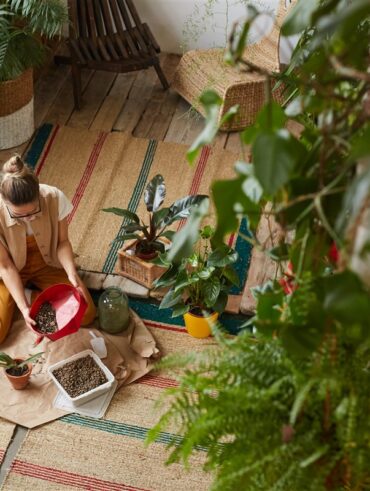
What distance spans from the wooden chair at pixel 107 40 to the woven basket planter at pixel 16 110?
380 millimetres

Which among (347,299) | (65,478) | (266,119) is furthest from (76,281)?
(347,299)

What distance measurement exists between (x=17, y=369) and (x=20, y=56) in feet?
4.96

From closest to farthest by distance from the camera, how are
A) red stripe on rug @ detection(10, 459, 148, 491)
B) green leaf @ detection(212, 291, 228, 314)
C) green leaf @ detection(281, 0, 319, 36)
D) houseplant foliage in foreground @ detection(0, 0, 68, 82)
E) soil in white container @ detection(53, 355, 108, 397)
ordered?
green leaf @ detection(281, 0, 319, 36) → red stripe on rug @ detection(10, 459, 148, 491) → soil in white container @ detection(53, 355, 108, 397) → green leaf @ detection(212, 291, 228, 314) → houseplant foliage in foreground @ detection(0, 0, 68, 82)

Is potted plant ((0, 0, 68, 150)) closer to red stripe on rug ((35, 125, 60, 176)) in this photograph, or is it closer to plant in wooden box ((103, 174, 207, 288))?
red stripe on rug ((35, 125, 60, 176))

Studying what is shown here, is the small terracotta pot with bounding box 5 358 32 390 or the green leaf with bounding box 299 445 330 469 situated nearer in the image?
the green leaf with bounding box 299 445 330 469

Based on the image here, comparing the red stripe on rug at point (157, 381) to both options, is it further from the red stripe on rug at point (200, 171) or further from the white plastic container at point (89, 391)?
→ the red stripe on rug at point (200, 171)

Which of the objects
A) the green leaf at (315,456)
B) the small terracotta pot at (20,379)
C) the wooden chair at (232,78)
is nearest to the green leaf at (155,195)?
the small terracotta pot at (20,379)

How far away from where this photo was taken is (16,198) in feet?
8.29

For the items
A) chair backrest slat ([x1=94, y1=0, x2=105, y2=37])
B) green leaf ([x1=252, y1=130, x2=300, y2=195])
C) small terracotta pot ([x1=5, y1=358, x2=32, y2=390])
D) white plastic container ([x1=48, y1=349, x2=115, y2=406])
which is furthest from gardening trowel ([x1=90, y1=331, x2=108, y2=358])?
chair backrest slat ([x1=94, y1=0, x2=105, y2=37])

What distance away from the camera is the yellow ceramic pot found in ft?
9.17

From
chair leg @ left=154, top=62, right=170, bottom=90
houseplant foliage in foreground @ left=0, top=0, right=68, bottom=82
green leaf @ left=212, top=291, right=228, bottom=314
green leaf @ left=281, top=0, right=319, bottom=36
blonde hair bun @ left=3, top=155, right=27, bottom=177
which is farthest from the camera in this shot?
chair leg @ left=154, top=62, right=170, bottom=90

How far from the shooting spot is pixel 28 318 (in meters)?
2.68

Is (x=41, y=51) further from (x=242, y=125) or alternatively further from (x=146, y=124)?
(x=242, y=125)

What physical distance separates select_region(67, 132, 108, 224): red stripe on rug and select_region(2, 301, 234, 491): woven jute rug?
107 cm
